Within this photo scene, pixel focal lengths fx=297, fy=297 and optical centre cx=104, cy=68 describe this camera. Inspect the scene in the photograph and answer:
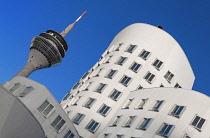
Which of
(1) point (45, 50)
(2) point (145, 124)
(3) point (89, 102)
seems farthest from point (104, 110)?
(1) point (45, 50)

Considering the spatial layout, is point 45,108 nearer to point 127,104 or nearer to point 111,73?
point 127,104

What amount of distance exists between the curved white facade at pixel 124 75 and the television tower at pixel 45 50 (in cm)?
1499

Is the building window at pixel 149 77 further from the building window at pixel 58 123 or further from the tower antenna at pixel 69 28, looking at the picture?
the tower antenna at pixel 69 28

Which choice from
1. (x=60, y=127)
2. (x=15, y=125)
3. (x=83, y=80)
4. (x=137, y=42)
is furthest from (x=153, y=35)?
(x=15, y=125)

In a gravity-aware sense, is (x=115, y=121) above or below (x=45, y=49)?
below

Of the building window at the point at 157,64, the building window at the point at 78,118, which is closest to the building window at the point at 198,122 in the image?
the building window at the point at 78,118

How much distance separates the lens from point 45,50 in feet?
188

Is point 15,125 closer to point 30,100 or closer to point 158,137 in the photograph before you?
point 30,100

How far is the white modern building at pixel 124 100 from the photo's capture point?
2706cm

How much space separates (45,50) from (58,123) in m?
28.8

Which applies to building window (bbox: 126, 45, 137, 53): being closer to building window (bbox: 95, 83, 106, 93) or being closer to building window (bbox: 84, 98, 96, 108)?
building window (bbox: 95, 83, 106, 93)

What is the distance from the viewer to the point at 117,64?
134ft

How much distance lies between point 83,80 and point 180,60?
14.9 metres

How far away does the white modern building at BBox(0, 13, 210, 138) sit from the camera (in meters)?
27.1
